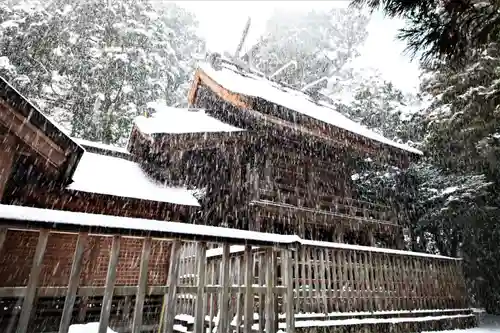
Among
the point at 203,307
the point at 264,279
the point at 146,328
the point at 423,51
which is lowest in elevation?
the point at 146,328

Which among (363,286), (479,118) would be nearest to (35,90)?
(363,286)

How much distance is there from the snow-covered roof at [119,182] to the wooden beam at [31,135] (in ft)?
4.69

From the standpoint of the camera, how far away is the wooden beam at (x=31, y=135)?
5.85 m

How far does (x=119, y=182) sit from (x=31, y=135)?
3.24m

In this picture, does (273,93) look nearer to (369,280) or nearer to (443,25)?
(369,280)

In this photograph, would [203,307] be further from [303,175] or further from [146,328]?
[303,175]

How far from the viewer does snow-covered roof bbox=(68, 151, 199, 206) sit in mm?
8358

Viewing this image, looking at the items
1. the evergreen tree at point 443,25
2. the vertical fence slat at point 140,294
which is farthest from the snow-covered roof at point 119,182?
the evergreen tree at point 443,25

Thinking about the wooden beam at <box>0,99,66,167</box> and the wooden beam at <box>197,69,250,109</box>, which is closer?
the wooden beam at <box>0,99,66,167</box>

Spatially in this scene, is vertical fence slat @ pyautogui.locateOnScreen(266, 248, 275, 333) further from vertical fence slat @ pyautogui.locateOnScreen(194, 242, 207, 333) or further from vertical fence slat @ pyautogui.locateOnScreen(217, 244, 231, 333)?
vertical fence slat @ pyautogui.locateOnScreen(194, 242, 207, 333)

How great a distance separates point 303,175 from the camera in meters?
12.2

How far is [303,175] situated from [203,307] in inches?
364

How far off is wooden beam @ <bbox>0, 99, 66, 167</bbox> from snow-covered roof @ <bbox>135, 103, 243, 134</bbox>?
2926mm

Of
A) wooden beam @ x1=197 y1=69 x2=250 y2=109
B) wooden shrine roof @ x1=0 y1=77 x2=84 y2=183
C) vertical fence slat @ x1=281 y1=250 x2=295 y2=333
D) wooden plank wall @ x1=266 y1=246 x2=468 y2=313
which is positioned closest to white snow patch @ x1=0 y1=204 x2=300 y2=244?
vertical fence slat @ x1=281 y1=250 x2=295 y2=333
